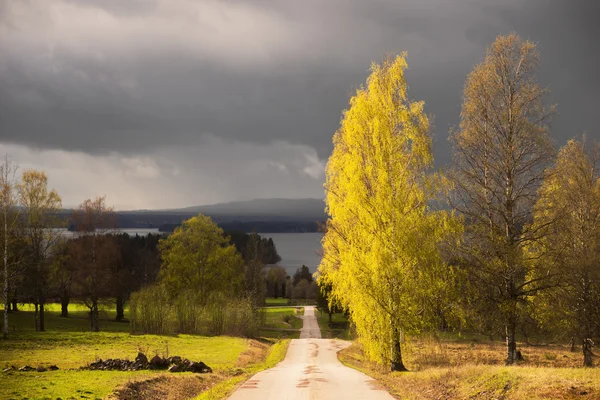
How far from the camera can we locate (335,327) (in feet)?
241

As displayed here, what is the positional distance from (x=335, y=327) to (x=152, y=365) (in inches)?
2030

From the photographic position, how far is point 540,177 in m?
20.7

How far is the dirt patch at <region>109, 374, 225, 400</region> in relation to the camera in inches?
664

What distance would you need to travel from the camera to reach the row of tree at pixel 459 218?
20406 millimetres

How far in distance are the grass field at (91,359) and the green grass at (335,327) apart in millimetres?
13072

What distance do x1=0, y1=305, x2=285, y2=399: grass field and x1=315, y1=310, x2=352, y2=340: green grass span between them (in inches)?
515

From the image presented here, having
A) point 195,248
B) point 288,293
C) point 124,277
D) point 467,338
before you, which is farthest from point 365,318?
point 288,293

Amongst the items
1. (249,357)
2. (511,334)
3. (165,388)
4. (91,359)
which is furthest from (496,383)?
(249,357)

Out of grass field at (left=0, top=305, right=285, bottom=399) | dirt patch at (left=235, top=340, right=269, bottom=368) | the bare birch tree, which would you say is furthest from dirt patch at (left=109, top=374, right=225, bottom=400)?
the bare birch tree

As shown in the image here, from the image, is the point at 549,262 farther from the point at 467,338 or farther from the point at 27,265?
the point at 27,265

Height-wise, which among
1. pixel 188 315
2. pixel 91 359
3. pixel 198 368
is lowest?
pixel 188 315

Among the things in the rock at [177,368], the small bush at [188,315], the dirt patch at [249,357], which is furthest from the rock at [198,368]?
the small bush at [188,315]

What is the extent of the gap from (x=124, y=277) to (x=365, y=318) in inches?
1898

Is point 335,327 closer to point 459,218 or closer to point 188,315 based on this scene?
point 188,315
